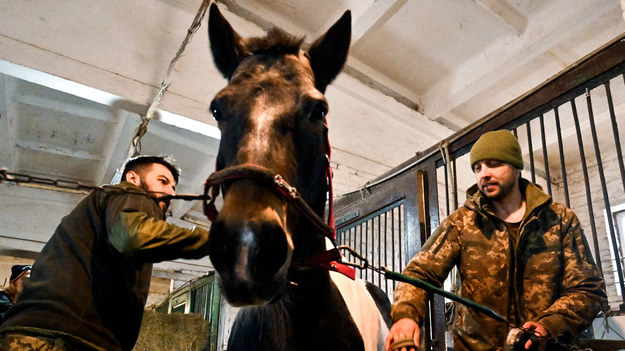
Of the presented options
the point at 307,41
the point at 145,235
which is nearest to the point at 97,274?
the point at 145,235

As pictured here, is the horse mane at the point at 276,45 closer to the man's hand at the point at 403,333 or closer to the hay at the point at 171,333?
the man's hand at the point at 403,333

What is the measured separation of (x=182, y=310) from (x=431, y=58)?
229 inches

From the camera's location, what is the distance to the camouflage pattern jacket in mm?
1602

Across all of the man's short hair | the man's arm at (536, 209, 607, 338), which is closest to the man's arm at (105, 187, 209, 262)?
the man's short hair

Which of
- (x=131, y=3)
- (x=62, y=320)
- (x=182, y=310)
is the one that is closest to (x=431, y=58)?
(x=131, y=3)

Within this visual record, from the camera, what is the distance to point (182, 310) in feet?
24.4

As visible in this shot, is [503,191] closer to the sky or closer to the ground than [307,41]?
closer to the ground

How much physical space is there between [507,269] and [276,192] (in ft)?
3.78

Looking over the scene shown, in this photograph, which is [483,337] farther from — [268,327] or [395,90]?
[395,90]

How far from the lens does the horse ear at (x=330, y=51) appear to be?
184 centimetres

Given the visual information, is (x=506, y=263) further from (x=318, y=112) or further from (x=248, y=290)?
(x=248, y=290)

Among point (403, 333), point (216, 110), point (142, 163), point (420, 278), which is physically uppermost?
point (142, 163)

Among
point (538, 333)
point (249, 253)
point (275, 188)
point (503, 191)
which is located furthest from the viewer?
point (503, 191)

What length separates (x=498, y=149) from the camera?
1.93 metres
